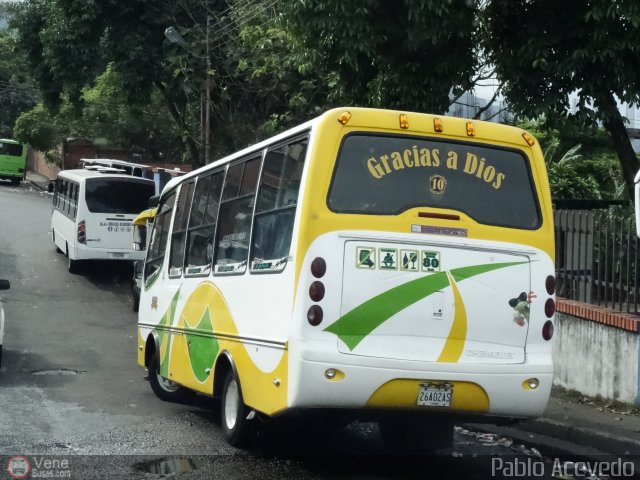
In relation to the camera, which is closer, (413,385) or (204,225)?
(413,385)

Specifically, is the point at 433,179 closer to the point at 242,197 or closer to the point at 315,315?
the point at 315,315

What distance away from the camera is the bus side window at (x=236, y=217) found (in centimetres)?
867

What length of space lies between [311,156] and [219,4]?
2182 cm

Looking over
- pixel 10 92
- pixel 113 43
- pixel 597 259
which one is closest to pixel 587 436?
pixel 597 259

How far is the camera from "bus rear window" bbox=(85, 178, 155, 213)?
22719mm

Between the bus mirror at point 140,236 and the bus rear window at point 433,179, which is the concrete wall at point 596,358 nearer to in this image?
the bus rear window at point 433,179

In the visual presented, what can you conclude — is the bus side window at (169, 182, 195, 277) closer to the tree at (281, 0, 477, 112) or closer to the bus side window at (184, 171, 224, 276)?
the bus side window at (184, 171, 224, 276)

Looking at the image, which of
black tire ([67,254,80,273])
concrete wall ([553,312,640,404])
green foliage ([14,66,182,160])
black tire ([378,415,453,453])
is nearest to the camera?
black tire ([378,415,453,453])

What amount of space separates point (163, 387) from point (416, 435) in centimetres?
403

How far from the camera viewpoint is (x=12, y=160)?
164 ft

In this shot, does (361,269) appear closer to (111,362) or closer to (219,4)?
(111,362)

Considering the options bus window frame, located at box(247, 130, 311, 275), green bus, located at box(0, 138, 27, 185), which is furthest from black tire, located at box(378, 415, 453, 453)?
green bus, located at box(0, 138, 27, 185)

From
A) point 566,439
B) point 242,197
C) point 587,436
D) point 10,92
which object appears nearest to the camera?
point 242,197

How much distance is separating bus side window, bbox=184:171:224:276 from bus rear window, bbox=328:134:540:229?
96.5 inches
